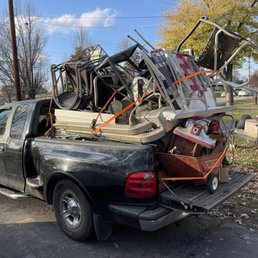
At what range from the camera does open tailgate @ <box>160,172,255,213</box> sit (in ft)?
11.2

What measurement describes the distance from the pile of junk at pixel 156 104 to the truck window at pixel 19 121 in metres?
0.53

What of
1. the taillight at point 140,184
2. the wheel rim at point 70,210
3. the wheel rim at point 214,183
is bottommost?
the wheel rim at point 70,210

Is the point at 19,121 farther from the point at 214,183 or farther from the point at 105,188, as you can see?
the point at 214,183

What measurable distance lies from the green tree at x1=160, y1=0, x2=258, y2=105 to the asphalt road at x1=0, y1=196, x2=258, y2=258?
57.4 ft

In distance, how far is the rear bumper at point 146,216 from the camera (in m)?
3.29

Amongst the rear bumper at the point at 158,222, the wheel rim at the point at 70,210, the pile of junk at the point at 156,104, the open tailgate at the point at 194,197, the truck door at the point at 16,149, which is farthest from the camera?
the truck door at the point at 16,149

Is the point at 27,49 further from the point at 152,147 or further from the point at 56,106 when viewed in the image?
the point at 152,147

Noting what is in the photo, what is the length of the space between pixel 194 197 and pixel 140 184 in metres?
0.64

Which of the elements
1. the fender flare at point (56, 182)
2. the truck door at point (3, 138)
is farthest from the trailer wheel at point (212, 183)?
the truck door at point (3, 138)

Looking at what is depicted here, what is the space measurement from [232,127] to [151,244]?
75.5 inches

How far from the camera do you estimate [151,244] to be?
397cm

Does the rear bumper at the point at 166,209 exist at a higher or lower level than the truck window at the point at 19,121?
lower

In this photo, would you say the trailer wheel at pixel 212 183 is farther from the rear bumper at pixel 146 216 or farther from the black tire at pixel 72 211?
the black tire at pixel 72 211

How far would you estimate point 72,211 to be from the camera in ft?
13.1
